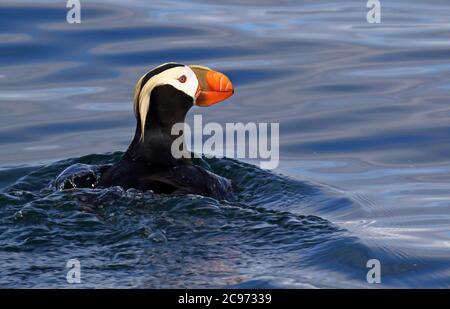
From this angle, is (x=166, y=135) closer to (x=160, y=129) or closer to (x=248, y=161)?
(x=160, y=129)

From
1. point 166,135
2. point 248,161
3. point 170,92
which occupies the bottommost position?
point 248,161

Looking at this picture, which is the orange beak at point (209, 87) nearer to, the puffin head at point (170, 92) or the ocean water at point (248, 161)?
the puffin head at point (170, 92)

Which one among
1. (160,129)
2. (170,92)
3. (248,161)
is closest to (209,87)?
(170,92)

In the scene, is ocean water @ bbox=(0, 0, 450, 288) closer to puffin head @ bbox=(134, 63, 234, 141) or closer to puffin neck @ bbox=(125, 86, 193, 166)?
puffin neck @ bbox=(125, 86, 193, 166)

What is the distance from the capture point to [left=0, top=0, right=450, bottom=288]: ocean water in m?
8.05

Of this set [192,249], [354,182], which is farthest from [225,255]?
[354,182]

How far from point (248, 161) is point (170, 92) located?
193 centimetres

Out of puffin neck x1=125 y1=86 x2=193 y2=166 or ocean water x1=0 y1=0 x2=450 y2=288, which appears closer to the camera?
ocean water x1=0 y1=0 x2=450 y2=288

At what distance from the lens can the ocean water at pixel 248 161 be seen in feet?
26.4

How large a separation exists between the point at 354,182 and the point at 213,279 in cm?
335

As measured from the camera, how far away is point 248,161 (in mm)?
11281

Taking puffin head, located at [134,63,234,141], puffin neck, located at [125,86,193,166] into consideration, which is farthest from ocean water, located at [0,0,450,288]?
puffin head, located at [134,63,234,141]

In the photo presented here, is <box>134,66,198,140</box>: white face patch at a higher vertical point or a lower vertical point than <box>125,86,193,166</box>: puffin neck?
higher

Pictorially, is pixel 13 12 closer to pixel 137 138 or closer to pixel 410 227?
pixel 137 138
